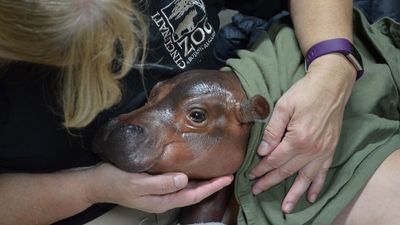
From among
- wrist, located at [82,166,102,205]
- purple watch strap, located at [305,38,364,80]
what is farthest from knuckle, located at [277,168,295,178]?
wrist, located at [82,166,102,205]

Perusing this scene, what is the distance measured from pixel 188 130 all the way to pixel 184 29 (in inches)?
10.0

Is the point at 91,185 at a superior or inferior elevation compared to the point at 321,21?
inferior

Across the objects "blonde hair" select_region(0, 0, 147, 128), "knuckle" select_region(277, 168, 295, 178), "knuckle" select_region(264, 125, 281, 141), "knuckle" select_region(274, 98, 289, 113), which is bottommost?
"knuckle" select_region(277, 168, 295, 178)

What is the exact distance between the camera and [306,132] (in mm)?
1018

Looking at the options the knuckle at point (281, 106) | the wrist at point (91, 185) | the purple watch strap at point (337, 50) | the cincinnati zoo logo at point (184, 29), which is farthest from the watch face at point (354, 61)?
the wrist at point (91, 185)

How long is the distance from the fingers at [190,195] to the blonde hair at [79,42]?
198 mm

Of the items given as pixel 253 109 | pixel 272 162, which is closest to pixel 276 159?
pixel 272 162

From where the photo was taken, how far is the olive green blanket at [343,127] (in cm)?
106

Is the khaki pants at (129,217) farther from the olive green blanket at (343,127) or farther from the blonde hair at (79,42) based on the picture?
the blonde hair at (79,42)

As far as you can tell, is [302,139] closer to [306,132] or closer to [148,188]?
[306,132]

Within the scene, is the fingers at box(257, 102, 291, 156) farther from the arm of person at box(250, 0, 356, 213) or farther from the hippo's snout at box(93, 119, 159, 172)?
the hippo's snout at box(93, 119, 159, 172)

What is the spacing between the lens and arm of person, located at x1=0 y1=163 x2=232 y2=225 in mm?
992

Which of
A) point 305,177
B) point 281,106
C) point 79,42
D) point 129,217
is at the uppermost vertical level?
point 79,42

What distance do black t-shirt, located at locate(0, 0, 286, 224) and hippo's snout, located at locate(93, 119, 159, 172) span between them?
9 cm
